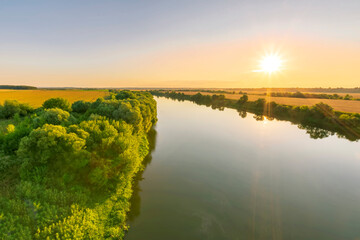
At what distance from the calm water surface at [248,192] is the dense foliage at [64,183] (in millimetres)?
3849

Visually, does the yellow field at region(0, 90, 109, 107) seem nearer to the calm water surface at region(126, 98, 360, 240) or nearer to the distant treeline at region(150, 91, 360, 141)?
the calm water surface at region(126, 98, 360, 240)

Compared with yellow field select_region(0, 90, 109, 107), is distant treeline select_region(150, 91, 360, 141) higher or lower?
lower

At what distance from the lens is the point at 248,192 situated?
21.6m

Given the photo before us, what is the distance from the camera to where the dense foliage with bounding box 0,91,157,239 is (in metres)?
10.5

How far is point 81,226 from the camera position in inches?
438

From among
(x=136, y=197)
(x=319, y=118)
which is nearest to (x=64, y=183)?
(x=136, y=197)

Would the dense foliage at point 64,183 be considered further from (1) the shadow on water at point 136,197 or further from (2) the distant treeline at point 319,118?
(2) the distant treeline at point 319,118

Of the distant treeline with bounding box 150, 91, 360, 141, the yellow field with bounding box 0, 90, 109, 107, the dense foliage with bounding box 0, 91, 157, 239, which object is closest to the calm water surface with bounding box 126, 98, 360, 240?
the dense foliage with bounding box 0, 91, 157, 239

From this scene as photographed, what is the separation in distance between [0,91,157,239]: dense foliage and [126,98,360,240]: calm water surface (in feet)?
12.6

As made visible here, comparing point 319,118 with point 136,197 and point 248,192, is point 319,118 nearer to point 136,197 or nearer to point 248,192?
point 248,192

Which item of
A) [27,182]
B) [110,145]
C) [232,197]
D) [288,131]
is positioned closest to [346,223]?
[232,197]

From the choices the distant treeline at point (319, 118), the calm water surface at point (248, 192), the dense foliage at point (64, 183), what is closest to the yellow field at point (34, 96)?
the dense foliage at point (64, 183)

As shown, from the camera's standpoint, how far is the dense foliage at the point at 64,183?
10.5 metres

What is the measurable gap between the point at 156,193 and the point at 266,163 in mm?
21094
